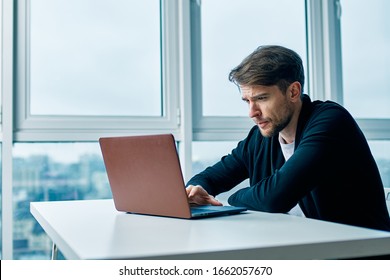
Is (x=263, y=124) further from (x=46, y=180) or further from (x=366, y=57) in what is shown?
(x=366, y=57)

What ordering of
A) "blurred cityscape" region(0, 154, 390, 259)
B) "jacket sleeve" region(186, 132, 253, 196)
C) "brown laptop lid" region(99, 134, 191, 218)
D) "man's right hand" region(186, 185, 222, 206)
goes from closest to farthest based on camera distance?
"brown laptop lid" region(99, 134, 191, 218) < "man's right hand" region(186, 185, 222, 206) < "jacket sleeve" region(186, 132, 253, 196) < "blurred cityscape" region(0, 154, 390, 259)

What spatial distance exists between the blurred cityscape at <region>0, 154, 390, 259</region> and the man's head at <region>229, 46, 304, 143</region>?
103 cm

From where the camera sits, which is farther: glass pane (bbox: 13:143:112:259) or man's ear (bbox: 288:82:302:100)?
glass pane (bbox: 13:143:112:259)

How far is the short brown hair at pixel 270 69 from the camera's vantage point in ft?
5.75

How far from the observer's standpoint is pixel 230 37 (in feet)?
9.23

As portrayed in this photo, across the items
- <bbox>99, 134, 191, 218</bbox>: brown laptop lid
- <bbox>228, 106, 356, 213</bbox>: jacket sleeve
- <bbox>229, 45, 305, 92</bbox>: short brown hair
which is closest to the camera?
<bbox>99, 134, 191, 218</bbox>: brown laptop lid

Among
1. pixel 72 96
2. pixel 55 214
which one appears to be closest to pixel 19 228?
pixel 72 96

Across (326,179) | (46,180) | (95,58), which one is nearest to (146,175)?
(326,179)

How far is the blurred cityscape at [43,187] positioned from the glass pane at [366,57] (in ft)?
5.06

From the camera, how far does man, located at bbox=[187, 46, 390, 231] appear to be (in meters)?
1.46

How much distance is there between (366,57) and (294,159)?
188cm

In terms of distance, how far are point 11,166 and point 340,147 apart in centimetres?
149

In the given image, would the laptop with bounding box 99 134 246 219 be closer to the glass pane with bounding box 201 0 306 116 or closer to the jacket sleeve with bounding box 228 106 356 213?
the jacket sleeve with bounding box 228 106 356 213

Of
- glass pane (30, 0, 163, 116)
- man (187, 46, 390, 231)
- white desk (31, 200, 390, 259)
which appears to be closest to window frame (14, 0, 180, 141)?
glass pane (30, 0, 163, 116)
